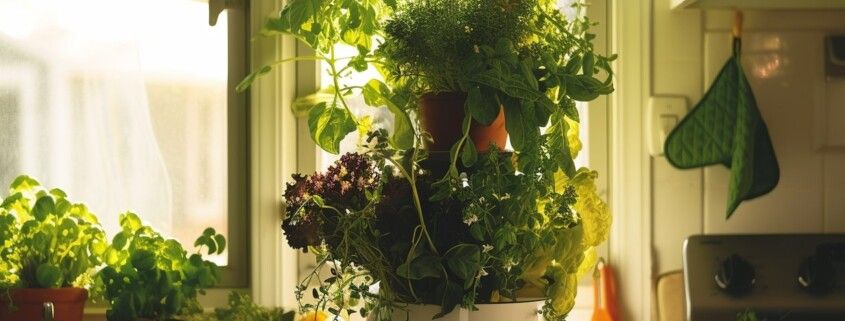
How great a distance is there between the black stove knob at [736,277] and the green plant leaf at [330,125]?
2.43ft

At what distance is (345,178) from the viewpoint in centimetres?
115

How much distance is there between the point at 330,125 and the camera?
1.23 metres

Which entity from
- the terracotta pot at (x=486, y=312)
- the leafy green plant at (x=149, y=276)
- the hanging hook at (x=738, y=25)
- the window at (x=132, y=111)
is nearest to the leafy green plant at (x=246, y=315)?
the leafy green plant at (x=149, y=276)

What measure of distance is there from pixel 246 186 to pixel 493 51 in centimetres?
89

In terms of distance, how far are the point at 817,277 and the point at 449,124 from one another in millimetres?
780

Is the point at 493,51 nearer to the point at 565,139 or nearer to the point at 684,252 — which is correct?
the point at 565,139

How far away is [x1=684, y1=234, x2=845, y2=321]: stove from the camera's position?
164 cm

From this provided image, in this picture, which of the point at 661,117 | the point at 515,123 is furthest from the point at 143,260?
the point at 661,117

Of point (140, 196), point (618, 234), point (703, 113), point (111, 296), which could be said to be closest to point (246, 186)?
point (140, 196)

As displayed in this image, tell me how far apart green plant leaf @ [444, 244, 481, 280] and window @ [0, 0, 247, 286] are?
855 mm

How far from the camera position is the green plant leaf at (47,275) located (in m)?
1.39

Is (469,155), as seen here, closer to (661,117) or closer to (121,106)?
(661,117)

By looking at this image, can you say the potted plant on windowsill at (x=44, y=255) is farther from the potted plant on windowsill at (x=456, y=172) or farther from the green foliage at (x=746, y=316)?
the green foliage at (x=746, y=316)

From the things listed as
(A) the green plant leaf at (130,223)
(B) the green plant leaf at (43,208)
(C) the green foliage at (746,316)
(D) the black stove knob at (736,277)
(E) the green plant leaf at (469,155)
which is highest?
(E) the green plant leaf at (469,155)
